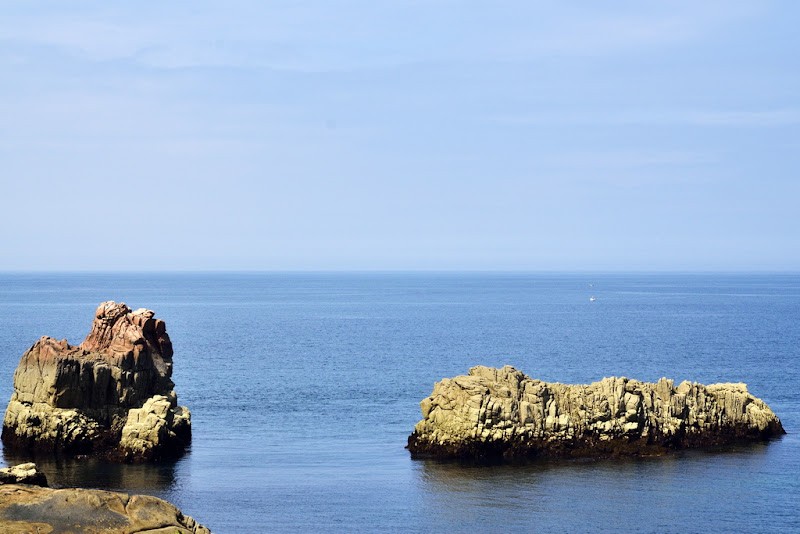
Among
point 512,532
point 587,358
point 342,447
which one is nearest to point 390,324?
point 587,358

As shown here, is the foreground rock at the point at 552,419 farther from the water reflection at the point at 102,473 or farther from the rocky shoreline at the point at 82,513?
the rocky shoreline at the point at 82,513

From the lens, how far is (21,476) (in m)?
31.6

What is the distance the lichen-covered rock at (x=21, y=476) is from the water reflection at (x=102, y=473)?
17037mm

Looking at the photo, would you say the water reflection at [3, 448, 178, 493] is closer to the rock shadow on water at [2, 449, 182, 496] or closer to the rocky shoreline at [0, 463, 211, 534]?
the rock shadow on water at [2, 449, 182, 496]

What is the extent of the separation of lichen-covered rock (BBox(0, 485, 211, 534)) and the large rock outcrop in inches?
1017

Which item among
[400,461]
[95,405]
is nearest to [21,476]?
[95,405]

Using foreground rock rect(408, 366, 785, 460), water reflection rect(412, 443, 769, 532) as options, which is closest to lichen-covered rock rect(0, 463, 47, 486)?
water reflection rect(412, 443, 769, 532)

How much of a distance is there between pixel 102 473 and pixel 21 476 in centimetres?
2148

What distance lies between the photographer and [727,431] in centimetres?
6175

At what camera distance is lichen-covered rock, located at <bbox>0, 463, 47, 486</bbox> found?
103 feet

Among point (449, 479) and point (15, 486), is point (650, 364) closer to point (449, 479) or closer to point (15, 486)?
point (449, 479)

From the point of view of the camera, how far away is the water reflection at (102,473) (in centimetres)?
4984

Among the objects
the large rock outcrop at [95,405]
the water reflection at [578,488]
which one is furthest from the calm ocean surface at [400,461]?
the large rock outcrop at [95,405]

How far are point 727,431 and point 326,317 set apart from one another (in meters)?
130
